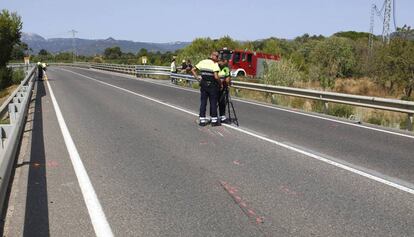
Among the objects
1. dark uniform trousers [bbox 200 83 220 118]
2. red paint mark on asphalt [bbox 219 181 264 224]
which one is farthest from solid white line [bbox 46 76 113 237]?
dark uniform trousers [bbox 200 83 220 118]

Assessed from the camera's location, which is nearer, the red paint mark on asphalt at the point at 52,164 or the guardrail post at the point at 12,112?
the red paint mark on asphalt at the point at 52,164

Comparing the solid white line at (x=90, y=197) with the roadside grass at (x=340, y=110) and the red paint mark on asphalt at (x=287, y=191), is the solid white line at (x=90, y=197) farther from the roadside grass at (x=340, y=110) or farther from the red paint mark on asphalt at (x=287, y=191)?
the roadside grass at (x=340, y=110)

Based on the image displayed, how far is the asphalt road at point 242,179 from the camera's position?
5.12 m

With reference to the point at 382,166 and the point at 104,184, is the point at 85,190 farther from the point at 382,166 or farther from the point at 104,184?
the point at 382,166

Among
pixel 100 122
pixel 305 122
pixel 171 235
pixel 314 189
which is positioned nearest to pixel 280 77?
pixel 305 122

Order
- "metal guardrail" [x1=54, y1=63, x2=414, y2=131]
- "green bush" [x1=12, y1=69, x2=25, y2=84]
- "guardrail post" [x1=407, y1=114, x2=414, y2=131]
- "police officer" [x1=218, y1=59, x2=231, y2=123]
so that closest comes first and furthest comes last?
1. "guardrail post" [x1=407, y1=114, x2=414, y2=131]
2. "metal guardrail" [x1=54, y1=63, x2=414, y2=131]
3. "police officer" [x1=218, y1=59, x2=231, y2=123]
4. "green bush" [x1=12, y1=69, x2=25, y2=84]

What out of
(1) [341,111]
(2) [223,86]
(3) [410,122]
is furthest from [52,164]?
(1) [341,111]

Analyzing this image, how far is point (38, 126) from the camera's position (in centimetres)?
1253

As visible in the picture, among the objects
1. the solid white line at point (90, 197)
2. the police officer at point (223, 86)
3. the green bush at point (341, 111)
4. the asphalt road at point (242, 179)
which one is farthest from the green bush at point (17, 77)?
the solid white line at point (90, 197)

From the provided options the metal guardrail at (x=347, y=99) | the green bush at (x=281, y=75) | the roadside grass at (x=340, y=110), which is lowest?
the roadside grass at (x=340, y=110)

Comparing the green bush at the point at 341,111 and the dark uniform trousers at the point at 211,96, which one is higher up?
the dark uniform trousers at the point at 211,96

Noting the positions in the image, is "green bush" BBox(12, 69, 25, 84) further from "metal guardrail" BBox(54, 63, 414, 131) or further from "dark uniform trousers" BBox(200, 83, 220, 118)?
"dark uniform trousers" BBox(200, 83, 220, 118)

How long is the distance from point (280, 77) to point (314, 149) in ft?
57.3

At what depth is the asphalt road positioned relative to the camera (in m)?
5.12
